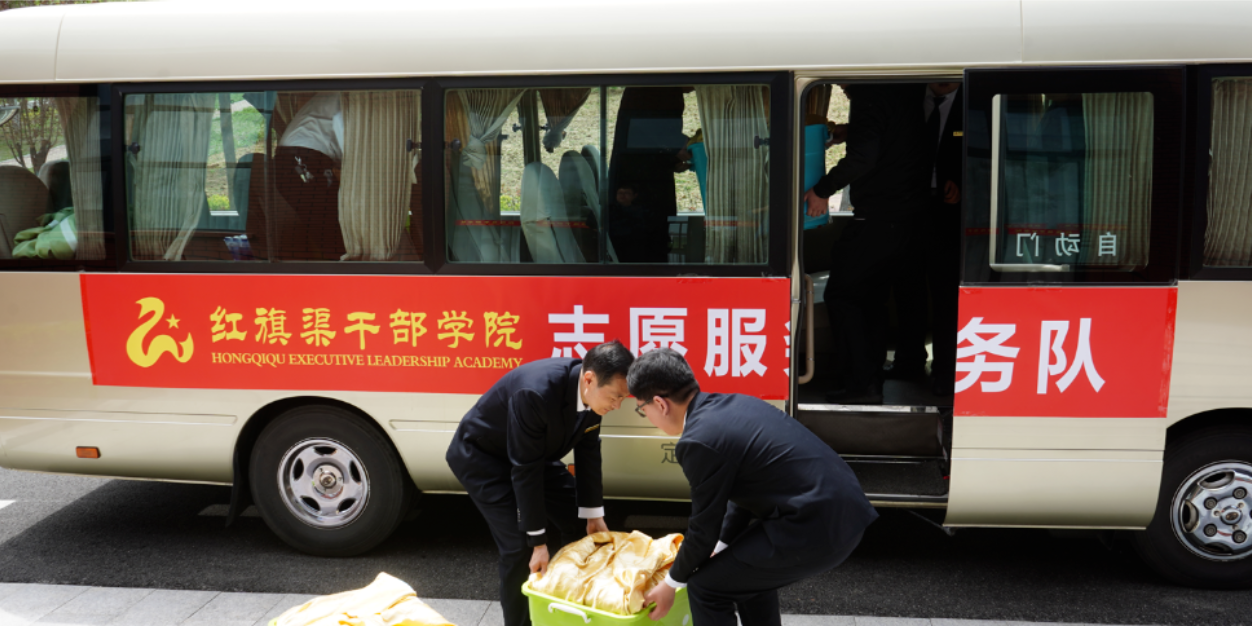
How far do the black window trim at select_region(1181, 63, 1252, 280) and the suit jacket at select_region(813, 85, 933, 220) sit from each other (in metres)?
1.42

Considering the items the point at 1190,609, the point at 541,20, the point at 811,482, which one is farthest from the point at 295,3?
the point at 1190,609

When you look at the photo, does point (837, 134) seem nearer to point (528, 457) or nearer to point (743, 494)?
point (528, 457)

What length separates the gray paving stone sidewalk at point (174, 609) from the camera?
4340mm

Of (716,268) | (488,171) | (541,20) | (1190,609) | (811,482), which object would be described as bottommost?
(1190,609)

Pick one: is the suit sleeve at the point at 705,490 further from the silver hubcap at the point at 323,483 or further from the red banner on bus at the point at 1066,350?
the silver hubcap at the point at 323,483

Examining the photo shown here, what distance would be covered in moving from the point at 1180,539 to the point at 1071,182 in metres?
1.79

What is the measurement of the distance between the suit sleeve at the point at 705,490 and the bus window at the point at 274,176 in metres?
2.31

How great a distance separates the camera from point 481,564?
16.7 ft

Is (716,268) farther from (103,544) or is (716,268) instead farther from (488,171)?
(103,544)

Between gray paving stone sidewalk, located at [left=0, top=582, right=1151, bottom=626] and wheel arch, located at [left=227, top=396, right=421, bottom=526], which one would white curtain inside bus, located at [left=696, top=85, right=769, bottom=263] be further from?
wheel arch, located at [left=227, top=396, right=421, bottom=526]

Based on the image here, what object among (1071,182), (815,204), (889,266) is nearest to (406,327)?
(815,204)

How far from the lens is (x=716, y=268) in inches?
183

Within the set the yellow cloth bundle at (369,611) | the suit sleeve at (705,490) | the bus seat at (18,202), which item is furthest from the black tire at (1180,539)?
the bus seat at (18,202)

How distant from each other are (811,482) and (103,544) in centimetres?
430
